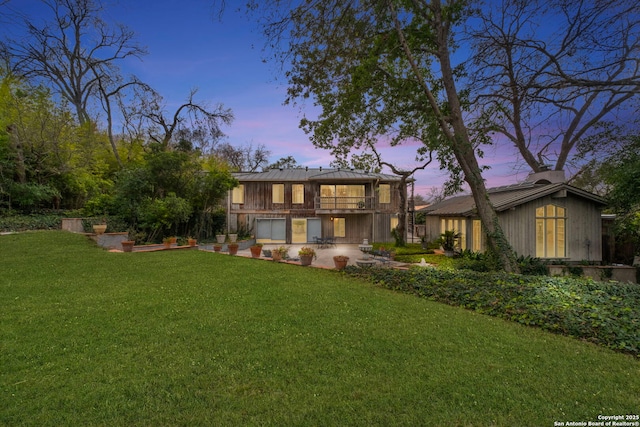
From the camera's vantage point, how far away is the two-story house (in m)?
20.5

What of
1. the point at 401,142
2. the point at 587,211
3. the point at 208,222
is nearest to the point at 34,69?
the point at 208,222

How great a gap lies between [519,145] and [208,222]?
1780cm

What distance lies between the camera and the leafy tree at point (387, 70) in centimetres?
890

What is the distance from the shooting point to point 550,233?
11469mm

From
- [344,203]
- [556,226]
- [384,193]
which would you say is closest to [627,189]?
[556,226]

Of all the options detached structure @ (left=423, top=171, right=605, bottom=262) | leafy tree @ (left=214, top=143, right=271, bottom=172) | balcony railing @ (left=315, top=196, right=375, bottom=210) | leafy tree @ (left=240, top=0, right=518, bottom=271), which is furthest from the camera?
leafy tree @ (left=214, top=143, right=271, bottom=172)

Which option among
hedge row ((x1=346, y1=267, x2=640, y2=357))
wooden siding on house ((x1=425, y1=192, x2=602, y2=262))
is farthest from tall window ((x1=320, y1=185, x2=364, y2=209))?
hedge row ((x1=346, y1=267, x2=640, y2=357))

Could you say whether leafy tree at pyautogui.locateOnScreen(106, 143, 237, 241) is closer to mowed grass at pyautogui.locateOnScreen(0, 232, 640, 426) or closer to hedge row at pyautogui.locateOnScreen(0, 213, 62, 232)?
hedge row at pyautogui.locateOnScreen(0, 213, 62, 232)

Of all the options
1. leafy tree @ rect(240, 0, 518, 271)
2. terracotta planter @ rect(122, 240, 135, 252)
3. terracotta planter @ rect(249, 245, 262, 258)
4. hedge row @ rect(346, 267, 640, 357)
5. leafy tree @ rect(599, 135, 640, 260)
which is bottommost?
hedge row @ rect(346, 267, 640, 357)

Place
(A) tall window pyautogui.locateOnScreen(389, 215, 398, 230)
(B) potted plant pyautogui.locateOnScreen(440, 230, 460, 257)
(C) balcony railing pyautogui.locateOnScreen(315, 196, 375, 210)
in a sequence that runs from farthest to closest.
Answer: (A) tall window pyautogui.locateOnScreen(389, 215, 398, 230) < (C) balcony railing pyautogui.locateOnScreen(315, 196, 375, 210) < (B) potted plant pyautogui.locateOnScreen(440, 230, 460, 257)

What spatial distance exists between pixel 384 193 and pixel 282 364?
61.2ft

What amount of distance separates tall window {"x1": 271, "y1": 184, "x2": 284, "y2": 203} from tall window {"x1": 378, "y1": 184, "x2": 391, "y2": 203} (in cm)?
719

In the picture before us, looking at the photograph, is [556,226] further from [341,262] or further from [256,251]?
[256,251]

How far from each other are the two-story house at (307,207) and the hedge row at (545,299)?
40.2 ft
